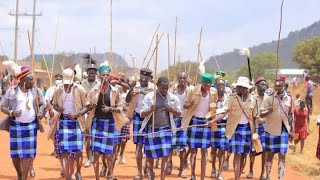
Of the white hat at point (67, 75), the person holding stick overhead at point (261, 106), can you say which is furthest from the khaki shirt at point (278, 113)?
the white hat at point (67, 75)

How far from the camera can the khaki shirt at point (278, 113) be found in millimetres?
9500

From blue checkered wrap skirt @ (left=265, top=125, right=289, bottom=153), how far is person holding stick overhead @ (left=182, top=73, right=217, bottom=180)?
1167 millimetres

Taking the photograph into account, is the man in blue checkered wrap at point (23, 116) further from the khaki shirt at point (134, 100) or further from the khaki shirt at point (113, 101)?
the khaki shirt at point (134, 100)

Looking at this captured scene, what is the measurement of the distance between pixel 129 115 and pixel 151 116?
5.37ft

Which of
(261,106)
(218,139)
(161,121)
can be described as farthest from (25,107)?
(261,106)

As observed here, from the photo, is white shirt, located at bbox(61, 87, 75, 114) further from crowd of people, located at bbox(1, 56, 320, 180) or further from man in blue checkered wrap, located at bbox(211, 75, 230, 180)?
man in blue checkered wrap, located at bbox(211, 75, 230, 180)

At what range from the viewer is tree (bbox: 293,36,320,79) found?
5516 cm

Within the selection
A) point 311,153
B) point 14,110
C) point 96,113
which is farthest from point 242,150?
point 311,153

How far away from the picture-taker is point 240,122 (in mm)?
8930

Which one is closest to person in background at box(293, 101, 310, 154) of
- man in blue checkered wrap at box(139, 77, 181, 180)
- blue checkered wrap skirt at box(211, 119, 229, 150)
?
blue checkered wrap skirt at box(211, 119, 229, 150)

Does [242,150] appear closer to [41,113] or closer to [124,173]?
[124,173]

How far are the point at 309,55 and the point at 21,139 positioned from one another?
53484mm

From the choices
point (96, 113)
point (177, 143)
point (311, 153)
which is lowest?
point (311, 153)

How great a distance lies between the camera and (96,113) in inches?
336
